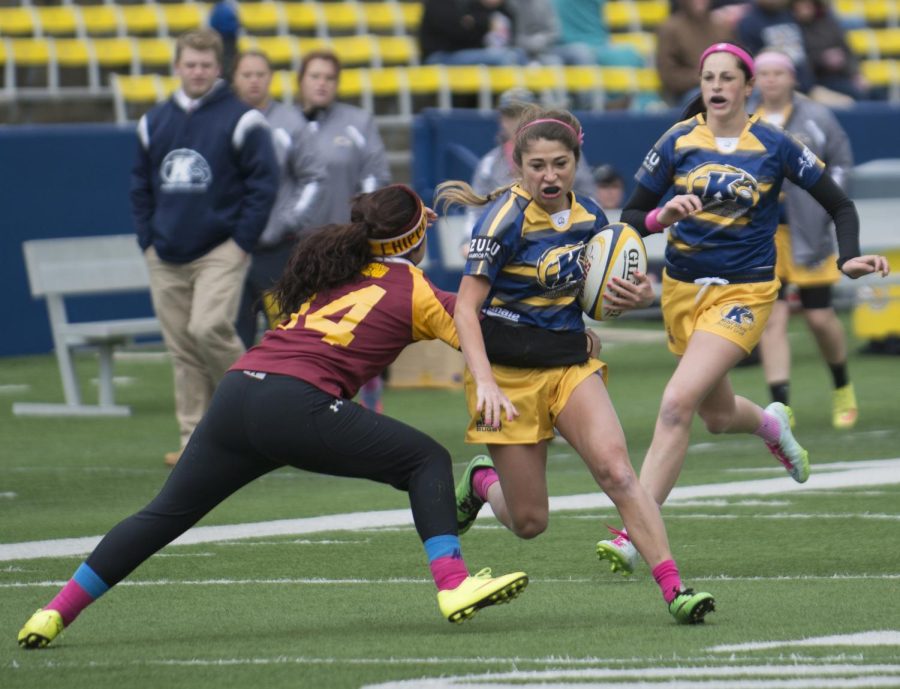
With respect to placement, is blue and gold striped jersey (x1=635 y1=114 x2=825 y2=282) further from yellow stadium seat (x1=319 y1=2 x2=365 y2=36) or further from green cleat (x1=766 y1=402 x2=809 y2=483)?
yellow stadium seat (x1=319 y1=2 x2=365 y2=36)

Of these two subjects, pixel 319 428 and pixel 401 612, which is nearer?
pixel 319 428

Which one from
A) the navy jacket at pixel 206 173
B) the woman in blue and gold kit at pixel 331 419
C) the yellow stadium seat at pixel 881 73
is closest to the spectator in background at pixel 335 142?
the navy jacket at pixel 206 173

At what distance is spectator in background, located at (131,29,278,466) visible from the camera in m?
11.4

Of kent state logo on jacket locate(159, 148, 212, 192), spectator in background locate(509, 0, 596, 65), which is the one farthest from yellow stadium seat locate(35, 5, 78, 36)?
kent state logo on jacket locate(159, 148, 212, 192)

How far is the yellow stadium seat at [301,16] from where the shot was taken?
22.4m

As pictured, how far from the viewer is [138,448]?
1242 centimetres

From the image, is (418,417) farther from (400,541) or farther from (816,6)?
(816,6)

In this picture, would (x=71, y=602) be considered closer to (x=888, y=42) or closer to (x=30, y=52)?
(x=30, y=52)

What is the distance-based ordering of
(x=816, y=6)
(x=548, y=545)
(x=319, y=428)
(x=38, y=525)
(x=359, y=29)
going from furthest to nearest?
(x=359, y=29) → (x=816, y=6) → (x=38, y=525) → (x=548, y=545) → (x=319, y=428)

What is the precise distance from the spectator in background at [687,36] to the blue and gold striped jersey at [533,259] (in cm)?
1179

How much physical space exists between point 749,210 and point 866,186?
34.3ft

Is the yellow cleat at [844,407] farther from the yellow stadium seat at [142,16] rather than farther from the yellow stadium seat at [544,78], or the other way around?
the yellow stadium seat at [142,16]

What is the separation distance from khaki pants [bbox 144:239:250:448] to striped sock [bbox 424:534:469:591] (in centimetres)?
513

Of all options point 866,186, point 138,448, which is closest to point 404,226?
point 138,448
